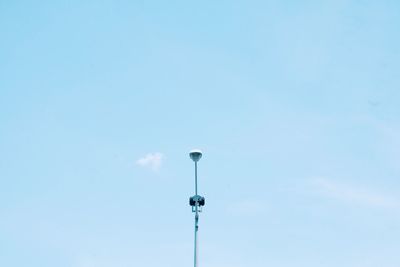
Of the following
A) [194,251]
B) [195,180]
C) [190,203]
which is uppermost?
[195,180]

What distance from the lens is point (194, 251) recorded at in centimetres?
1922

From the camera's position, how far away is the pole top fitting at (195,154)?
19.7m

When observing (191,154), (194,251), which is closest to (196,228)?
(194,251)

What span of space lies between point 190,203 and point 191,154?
218cm

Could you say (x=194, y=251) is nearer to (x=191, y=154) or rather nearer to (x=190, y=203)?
(x=190, y=203)

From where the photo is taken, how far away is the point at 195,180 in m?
20.3

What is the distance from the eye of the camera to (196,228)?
1958 cm

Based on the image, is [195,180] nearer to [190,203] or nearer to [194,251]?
[190,203]

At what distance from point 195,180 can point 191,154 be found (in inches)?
53.1

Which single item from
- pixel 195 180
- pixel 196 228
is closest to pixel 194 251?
pixel 196 228

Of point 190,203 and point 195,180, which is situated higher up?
point 195,180

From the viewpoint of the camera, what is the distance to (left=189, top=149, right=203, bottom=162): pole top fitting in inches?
774

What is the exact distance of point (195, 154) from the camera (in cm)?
1970

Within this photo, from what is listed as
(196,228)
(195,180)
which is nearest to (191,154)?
(195,180)
